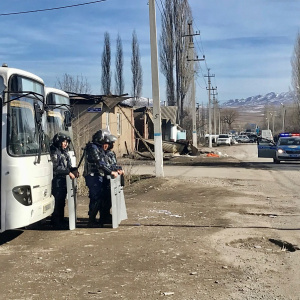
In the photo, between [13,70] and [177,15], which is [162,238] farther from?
[177,15]

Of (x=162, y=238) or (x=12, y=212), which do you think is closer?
(x=12, y=212)

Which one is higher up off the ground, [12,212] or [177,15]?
[177,15]

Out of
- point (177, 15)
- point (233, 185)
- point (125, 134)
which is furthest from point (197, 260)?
point (177, 15)

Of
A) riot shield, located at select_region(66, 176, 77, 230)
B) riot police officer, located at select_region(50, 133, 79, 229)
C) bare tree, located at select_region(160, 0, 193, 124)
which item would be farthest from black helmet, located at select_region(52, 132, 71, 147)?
bare tree, located at select_region(160, 0, 193, 124)

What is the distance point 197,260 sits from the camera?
6.05 meters

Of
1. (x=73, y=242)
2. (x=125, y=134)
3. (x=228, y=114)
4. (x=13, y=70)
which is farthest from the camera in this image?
(x=228, y=114)

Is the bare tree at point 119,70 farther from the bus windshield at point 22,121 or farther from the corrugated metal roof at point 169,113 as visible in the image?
the bus windshield at point 22,121

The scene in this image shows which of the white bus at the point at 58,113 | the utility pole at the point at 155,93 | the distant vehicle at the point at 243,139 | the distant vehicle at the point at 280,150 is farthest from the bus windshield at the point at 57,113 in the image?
the distant vehicle at the point at 243,139

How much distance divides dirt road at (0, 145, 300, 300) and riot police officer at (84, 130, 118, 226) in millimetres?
447

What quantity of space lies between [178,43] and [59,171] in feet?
132

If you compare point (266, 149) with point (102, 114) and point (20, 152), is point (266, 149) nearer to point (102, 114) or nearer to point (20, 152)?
point (102, 114)

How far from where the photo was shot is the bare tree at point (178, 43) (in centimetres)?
4531

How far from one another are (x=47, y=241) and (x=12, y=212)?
109 cm

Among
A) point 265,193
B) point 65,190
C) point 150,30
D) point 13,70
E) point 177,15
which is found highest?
point 177,15
